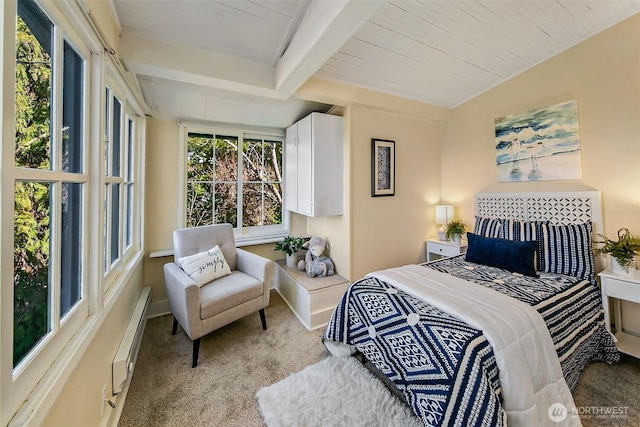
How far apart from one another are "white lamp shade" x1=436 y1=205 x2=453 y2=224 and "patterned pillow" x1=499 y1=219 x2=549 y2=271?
70cm

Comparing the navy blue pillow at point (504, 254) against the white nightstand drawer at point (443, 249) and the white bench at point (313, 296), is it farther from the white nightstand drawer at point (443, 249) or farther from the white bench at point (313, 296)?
the white bench at point (313, 296)

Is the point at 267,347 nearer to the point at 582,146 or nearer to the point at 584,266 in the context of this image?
the point at 584,266

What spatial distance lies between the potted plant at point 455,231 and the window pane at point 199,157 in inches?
119

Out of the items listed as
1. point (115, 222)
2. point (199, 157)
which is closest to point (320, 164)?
point (199, 157)

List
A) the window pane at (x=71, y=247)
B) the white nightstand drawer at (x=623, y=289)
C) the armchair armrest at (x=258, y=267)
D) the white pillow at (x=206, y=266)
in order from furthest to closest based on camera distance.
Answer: the armchair armrest at (x=258, y=267), the white pillow at (x=206, y=266), the white nightstand drawer at (x=623, y=289), the window pane at (x=71, y=247)

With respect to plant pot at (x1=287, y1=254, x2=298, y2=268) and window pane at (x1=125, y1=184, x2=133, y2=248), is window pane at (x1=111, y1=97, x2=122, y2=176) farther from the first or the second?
plant pot at (x1=287, y1=254, x2=298, y2=268)

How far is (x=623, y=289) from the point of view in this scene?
1.84 m

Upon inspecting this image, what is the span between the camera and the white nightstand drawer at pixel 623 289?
179 cm

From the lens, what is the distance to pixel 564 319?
1.60 m

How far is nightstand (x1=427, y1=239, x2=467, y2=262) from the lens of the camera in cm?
296

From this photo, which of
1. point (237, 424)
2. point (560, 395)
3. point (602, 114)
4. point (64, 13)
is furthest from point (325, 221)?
point (602, 114)

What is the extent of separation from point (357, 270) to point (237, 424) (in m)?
1.68
